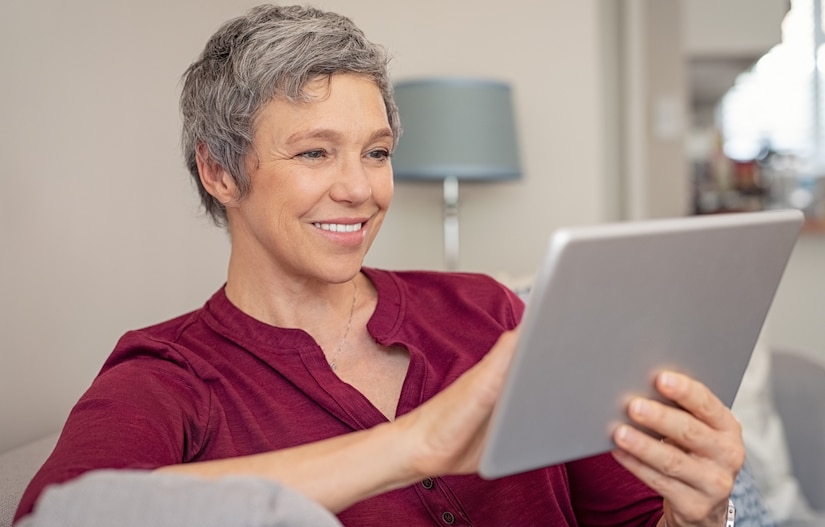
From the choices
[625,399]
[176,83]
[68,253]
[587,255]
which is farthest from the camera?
[176,83]

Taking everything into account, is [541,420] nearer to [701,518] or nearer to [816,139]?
[701,518]

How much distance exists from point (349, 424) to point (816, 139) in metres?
4.28

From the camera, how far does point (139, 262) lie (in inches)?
71.6

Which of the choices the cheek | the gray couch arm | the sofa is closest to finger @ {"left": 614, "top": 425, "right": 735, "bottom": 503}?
the cheek

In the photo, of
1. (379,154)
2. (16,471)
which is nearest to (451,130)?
(379,154)

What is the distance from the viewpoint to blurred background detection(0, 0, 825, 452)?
1491mm

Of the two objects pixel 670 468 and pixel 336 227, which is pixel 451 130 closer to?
pixel 336 227

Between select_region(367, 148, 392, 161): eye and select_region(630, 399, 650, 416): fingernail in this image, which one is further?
select_region(367, 148, 392, 161): eye

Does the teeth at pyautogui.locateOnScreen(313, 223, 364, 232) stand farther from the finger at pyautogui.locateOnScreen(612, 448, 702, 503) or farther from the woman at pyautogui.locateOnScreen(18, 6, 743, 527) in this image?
the finger at pyautogui.locateOnScreen(612, 448, 702, 503)

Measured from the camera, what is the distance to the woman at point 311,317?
3.74 ft

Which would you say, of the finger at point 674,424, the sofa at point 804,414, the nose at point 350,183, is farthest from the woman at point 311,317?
the sofa at point 804,414

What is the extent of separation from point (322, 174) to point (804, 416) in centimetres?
150

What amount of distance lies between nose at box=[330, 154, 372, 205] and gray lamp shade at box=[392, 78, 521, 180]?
136cm

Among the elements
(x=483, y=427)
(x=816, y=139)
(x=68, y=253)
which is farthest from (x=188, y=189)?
(x=816, y=139)
